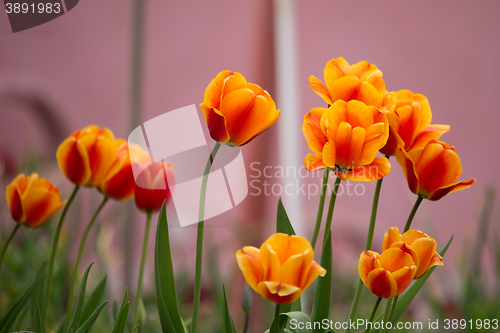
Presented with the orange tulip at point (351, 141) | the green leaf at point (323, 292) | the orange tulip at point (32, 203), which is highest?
the orange tulip at point (351, 141)

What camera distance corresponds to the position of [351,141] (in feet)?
0.30

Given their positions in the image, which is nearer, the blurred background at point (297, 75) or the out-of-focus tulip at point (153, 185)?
the out-of-focus tulip at point (153, 185)

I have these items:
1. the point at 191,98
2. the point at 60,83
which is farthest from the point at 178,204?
the point at 60,83

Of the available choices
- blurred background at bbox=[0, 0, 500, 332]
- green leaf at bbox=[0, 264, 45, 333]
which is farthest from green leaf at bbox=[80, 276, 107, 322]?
blurred background at bbox=[0, 0, 500, 332]

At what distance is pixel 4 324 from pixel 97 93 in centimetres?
49

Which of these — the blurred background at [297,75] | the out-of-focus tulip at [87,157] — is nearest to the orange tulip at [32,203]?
the out-of-focus tulip at [87,157]

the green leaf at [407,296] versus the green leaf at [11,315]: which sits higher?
the green leaf at [11,315]

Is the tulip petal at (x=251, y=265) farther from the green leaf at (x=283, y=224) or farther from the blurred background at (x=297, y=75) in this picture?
the blurred background at (x=297, y=75)

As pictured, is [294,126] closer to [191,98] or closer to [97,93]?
[191,98]

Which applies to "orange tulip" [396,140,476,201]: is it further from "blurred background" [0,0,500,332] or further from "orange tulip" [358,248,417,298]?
"blurred background" [0,0,500,332]

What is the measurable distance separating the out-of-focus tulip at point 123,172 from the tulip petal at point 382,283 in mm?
75

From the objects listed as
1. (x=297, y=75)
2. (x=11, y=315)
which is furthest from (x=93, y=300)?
(x=297, y=75)

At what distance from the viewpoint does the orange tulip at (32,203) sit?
122 millimetres

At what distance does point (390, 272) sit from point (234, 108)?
0.17 feet
